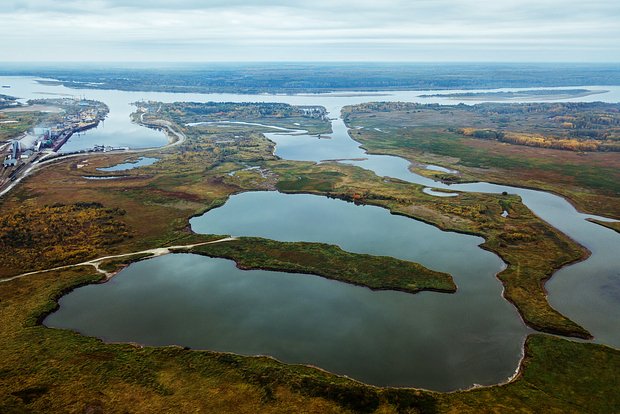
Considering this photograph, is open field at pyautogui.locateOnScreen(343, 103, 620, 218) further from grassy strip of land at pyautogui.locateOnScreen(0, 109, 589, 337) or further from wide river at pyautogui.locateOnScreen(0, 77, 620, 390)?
wide river at pyautogui.locateOnScreen(0, 77, 620, 390)

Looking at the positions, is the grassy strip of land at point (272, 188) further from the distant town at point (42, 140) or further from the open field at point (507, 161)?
the open field at point (507, 161)

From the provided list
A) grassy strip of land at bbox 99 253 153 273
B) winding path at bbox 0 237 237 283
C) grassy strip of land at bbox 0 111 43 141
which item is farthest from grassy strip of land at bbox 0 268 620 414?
grassy strip of land at bbox 0 111 43 141

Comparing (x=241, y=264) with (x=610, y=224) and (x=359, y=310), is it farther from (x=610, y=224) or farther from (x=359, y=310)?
(x=610, y=224)

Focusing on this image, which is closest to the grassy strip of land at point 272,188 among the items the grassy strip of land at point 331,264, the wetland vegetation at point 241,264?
the wetland vegetation at point 241,264

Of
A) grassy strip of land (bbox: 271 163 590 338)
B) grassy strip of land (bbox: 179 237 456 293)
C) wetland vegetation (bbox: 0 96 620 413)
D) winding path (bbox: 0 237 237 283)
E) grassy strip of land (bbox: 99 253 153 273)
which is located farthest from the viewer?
grassy strip of land (bbox: 99 253 153 273)

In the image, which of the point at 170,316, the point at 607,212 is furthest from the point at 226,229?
the point at 607,212

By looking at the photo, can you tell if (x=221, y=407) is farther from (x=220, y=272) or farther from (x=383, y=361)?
(x=220, y=272)
